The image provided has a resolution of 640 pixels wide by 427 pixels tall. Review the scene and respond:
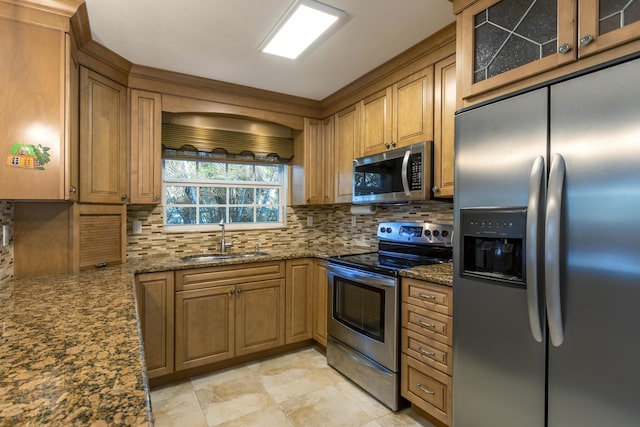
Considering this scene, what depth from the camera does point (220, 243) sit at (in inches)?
125

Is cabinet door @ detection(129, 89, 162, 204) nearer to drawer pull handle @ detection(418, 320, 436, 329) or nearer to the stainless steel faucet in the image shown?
the stainless steel faucet

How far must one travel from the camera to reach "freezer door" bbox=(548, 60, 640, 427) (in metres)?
1.05

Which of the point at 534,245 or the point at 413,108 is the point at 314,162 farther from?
the point at 534,245

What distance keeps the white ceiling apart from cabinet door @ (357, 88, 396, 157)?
9.7 inches

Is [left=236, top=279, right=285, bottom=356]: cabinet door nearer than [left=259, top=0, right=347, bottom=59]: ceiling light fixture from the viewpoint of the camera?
No

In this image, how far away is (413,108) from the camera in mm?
2344

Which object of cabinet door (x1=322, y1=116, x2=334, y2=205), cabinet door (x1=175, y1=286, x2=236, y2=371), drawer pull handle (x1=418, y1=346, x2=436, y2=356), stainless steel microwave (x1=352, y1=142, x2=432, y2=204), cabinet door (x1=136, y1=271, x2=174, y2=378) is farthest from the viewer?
cabinet door (x1=322, y1=116, x2=334, y2=205)

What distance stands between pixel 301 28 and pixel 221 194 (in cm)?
184

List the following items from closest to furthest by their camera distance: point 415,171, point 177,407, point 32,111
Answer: point 32,111 < point 177,407 < point 415,171

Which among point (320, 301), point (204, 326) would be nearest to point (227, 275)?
point (204, 326)

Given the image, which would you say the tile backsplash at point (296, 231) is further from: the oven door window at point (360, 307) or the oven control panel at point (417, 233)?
the oven door window at point (360, 307)

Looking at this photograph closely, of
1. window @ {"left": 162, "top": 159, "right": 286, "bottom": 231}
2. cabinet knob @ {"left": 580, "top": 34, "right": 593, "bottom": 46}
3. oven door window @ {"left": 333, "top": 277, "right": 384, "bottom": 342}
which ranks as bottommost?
oven door window @ {"left": 333, "top": 277, "right": 384, "bottom": 342}

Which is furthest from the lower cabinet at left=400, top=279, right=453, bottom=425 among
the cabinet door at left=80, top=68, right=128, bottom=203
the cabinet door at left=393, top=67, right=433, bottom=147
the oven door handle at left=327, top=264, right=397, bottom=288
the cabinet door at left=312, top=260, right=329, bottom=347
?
the cabinet door at left=80, top=68, right=128, bottom=203

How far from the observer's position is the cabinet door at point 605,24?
109 cm
